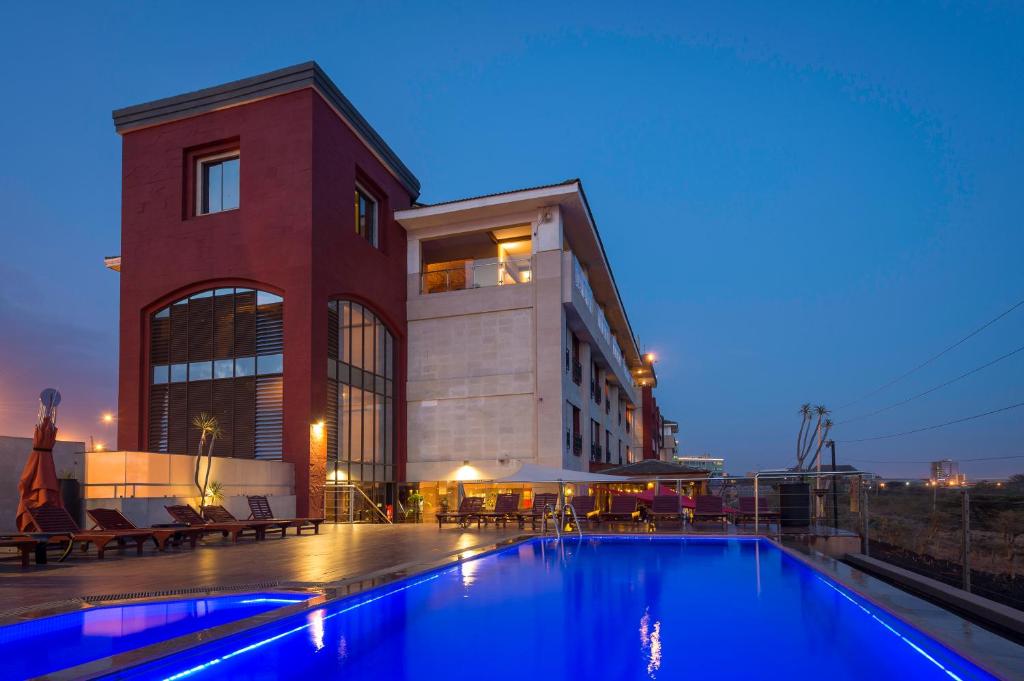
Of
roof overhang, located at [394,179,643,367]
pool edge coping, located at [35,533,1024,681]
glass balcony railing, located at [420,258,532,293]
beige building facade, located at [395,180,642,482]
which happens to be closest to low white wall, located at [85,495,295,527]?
pool edge coping, located at [35,533,1024,681]

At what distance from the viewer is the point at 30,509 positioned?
1171 centimetres

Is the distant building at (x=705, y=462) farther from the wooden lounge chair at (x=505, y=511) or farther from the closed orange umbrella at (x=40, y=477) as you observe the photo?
the closed orange umbrella at (x=40, y=477)

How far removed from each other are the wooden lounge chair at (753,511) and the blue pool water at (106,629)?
12.1 metres

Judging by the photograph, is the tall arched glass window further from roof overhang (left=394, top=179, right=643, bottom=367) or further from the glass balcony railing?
roof overhang (left=394, top=179, right=643, bottom=367)

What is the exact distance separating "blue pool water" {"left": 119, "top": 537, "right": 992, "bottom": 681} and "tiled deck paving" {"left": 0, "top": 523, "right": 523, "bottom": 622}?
4.56 feet

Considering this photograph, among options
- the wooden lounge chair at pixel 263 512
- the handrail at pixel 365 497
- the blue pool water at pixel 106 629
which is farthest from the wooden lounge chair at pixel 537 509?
the blue pool water at pixel 106 629

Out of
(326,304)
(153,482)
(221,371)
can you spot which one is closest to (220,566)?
(153,482)

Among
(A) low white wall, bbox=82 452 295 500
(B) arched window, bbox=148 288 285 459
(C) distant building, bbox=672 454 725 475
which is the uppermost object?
(B) arched window, bbox=148 288 285 459

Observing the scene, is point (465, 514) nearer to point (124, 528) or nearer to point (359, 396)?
point (359, 396)

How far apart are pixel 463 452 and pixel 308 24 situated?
108 meters

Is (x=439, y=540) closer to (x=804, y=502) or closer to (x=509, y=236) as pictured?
(x=804, y=502)

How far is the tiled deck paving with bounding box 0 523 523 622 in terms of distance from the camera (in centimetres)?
827

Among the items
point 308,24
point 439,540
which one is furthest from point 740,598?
point 308,24

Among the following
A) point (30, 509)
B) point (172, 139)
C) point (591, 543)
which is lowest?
point (591, 543)
